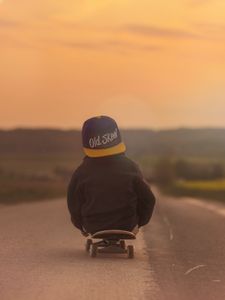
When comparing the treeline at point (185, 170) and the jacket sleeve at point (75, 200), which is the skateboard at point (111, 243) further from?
the treeline at point (185, 170)

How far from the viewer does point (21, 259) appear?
1192 centimetres

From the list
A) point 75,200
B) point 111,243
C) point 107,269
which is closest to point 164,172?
point 75,200

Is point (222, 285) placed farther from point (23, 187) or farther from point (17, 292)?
point (23, 187)

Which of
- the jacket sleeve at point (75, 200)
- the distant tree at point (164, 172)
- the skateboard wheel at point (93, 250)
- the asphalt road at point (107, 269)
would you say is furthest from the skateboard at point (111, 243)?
the distant tree at point (164, 172)

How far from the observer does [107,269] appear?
10828 mm

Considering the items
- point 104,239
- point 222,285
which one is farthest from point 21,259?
point 222,285

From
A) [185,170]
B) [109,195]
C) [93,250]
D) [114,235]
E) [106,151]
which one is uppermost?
[106,151]

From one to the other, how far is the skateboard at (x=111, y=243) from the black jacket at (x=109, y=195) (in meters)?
0.12

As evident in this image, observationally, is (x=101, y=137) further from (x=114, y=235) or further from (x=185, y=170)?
(x=185, y=170)

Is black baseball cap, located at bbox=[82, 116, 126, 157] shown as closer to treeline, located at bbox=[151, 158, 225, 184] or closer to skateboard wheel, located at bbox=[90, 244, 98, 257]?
skateboard wheel, located at bbox=[90, 244, 98, 257]

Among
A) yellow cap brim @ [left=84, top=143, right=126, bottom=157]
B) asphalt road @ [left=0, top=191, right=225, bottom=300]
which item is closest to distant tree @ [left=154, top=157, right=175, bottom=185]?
asphalt road @ [left=0, top=191, right=225, bottom=300]

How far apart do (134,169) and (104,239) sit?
3.23 feet

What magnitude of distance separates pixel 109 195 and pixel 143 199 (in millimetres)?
469

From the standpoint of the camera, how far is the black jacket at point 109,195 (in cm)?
1226
